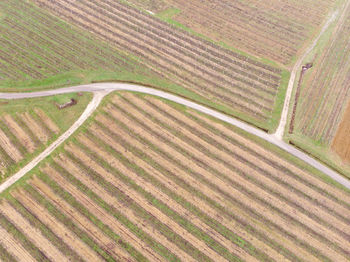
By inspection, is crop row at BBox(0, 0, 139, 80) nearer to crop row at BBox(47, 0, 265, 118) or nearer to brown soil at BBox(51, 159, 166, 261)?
crop row at BBox(47, 0, 265, 118)

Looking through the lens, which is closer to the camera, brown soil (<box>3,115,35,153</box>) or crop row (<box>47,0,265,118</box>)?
brown soil (<box>3,115,35,153</box>)

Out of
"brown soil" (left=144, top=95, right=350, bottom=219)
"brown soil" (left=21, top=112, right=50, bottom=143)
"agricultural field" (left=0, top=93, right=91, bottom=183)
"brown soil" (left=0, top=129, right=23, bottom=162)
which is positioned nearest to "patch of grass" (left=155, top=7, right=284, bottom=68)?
"brown soil" (left=144, top=95, right=350, bottom=219)

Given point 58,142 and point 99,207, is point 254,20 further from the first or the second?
point 99,207

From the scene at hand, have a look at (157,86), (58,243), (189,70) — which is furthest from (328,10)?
(58,243)

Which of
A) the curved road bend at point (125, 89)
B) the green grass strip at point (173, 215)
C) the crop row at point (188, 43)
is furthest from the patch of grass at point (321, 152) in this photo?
the green grass strip at point (173, 215)

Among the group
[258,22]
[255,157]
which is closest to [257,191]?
[255,157]

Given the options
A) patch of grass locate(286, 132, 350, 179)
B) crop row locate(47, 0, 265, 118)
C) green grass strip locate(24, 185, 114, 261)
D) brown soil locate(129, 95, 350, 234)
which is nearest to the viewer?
green grass strip locate(24, 185, 114, 261)

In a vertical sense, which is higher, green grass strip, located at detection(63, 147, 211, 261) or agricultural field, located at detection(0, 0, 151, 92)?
agricultural field, located at detection(0, 0, 151, 92)
